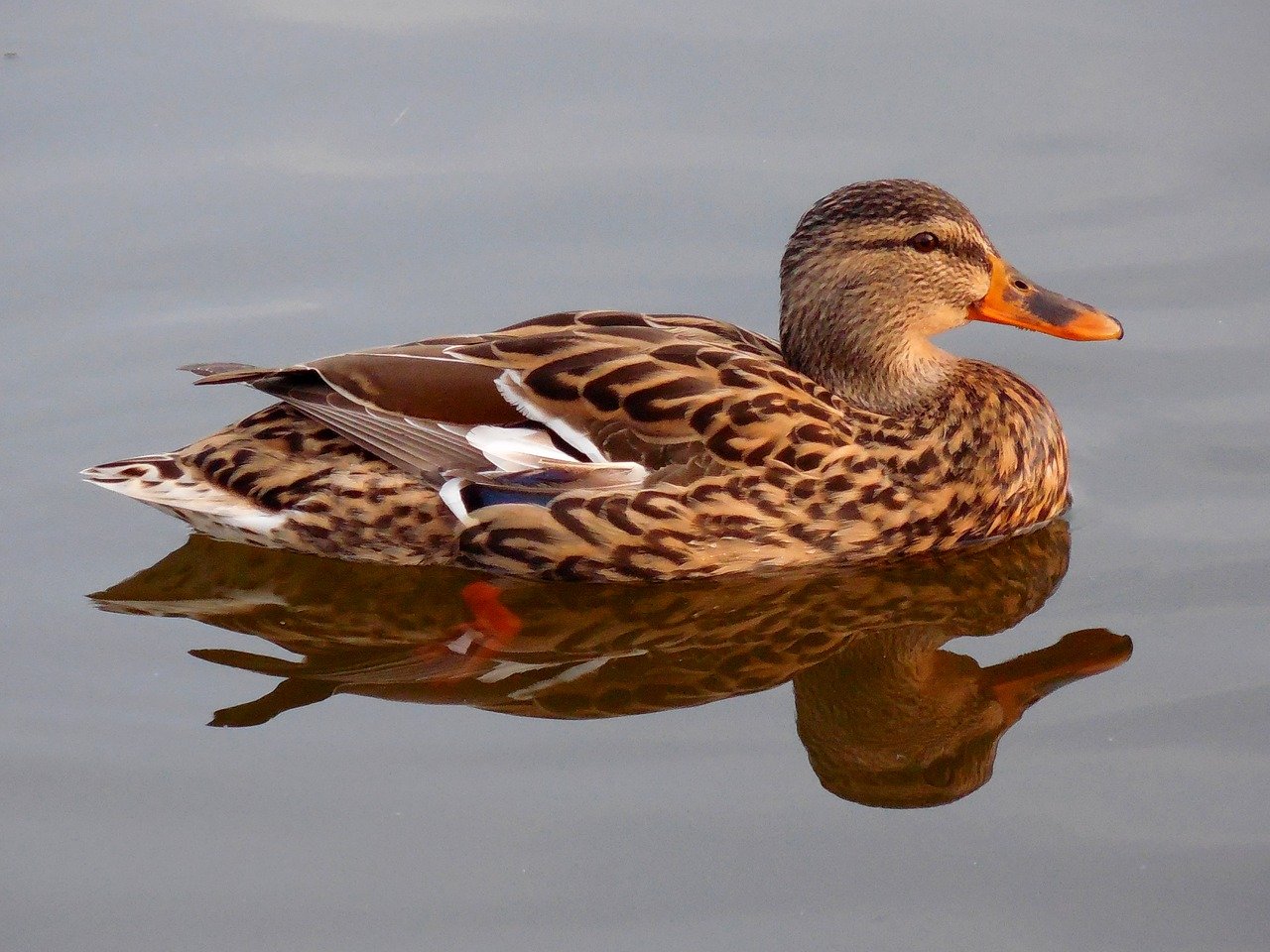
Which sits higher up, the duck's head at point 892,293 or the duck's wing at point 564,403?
the duck's head at point 892,293

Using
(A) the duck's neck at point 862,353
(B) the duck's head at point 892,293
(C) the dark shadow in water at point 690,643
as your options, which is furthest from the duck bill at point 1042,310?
(C) the dark shadow in water at point 690,643

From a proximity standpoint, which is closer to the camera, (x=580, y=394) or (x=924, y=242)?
(x=580, y=394)

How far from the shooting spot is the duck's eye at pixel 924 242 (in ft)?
23.1

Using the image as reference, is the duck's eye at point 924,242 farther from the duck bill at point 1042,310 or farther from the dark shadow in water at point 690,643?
the dark shadow in water at point 690,643

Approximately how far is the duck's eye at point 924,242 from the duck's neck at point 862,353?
0.85ft

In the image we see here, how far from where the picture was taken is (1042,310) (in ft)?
23.9

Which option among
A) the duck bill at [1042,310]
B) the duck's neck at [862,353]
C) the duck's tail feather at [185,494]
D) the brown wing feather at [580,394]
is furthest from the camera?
the duck bill at [1042,310]

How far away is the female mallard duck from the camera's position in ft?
22.3

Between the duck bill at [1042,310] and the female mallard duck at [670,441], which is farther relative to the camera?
the duck bill at [1042,310]

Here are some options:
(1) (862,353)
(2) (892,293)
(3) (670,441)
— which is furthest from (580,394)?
(2) (892,293)

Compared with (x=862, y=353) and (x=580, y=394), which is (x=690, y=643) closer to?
(x=580, y=394)

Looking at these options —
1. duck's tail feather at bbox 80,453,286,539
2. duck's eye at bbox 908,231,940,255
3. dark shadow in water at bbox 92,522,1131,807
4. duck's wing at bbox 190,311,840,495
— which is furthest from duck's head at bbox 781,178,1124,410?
duck's tail feather at bbox 80,453,286,539

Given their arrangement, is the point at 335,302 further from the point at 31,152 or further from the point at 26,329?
the point at 31,152

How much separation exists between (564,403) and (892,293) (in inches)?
51.6
